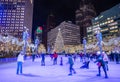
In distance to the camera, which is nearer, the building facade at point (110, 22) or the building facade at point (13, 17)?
the building facade at point (110, 22)

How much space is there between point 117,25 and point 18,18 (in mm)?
91641

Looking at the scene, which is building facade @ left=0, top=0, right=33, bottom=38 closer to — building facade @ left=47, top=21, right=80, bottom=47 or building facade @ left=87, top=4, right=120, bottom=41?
building facade @ left=47, top=21, right=80, bottom=47

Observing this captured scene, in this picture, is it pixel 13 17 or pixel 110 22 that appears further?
pixel 13 17

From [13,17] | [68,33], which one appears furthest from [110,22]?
[13,17]

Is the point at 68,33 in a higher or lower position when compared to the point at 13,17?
lower

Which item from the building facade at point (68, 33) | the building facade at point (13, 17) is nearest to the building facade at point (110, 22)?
the building facade at point (68, 33)

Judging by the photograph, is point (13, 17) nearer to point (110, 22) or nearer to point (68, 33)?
point (68, 33)

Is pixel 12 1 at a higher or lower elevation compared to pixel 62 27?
higher

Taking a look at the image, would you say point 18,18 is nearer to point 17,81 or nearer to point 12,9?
point 12,9

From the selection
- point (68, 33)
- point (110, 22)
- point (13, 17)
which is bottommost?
point (68, 33)

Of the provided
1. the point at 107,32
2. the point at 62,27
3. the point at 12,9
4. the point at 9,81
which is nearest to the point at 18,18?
the point at 12,9

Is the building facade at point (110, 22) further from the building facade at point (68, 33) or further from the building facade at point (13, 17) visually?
the building facade at point (13, 17)

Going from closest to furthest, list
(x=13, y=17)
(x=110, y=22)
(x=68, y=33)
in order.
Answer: (x=110, y=22)
(x=13, y=17)
(x=68, y=33)

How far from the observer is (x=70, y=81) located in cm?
948
